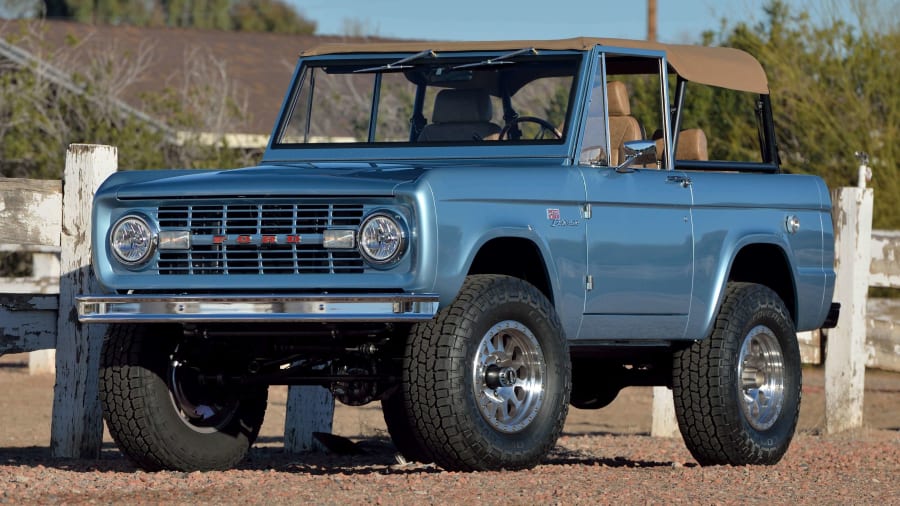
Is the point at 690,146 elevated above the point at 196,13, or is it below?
below

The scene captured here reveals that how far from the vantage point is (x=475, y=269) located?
819 cm

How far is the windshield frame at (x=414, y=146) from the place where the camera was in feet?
28.4

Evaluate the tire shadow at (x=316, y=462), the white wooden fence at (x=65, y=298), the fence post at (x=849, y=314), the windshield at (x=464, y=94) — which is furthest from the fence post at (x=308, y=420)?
the fence post at (x=849, y=314)

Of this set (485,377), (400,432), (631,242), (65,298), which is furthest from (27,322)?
(631,242)

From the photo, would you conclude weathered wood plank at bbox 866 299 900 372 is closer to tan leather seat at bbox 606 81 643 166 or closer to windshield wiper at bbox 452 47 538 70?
tan leather seat at bbox 606 81 643 166

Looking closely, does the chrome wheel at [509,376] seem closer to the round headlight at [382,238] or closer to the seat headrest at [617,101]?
the round headlight at [382,238]

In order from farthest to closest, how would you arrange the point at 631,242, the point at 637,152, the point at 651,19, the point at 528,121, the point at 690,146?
the point at 651,19, the point at 690,146, the point at 528,121, the point at 631,242, the point at 637,152

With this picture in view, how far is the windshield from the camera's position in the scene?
8891 millimetres

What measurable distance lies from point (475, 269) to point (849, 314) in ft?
16.2

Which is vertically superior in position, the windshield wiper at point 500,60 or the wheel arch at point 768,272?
the windshield wiper at point 500,60

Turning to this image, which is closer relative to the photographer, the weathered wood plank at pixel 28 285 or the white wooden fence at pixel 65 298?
the white wooden fence at pixel 65 298

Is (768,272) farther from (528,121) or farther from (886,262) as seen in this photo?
(886,262)

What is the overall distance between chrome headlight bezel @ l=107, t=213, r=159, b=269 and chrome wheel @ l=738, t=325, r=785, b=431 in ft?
10.6

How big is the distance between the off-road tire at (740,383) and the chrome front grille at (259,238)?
2.41 meters
